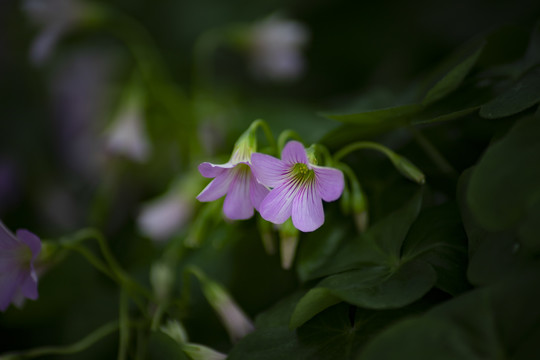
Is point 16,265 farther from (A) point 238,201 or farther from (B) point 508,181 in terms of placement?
(B) point 508,181

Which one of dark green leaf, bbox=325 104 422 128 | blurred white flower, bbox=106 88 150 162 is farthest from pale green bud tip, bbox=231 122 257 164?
blurred white flower, bbox=106 88 150 162

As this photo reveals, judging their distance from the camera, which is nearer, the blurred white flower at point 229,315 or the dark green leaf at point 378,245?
the dark green leaf at point 378,245

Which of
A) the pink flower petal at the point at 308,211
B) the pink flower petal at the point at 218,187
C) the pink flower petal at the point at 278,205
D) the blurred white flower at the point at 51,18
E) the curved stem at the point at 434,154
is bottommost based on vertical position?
the curved stem at the point at 434,154

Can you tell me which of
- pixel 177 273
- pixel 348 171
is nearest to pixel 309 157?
pixel 348 171

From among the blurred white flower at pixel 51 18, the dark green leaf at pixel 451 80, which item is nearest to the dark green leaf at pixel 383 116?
the dark green leaf at pixel 451 80

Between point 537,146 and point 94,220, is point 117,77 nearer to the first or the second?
point 94,220

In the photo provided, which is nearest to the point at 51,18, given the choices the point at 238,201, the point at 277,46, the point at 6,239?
the point at 277,46

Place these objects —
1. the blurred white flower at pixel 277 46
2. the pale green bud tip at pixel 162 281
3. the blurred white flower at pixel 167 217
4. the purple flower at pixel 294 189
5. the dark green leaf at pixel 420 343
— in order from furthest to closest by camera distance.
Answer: the blurred white flower at pixel 277 46, the blurred white flower at pixel 167 217, the pale green bud tip at pixel 162 281, the purple flower at pixel 294 189, the dark green leaf at pixel 420 343

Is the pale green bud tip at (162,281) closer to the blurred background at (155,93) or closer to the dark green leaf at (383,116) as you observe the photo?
the blurred background at (155,93)
